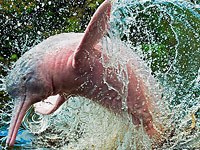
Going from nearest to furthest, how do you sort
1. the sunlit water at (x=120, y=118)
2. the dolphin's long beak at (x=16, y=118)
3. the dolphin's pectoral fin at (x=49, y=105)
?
the dolphin's long beak at (x=16, y=118)
the sunlit water at (x=120, y=118)
the dolphin's pectoral fin at (x=49, y=105)

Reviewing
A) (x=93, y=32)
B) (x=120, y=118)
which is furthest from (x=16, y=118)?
(x=120, y=118)

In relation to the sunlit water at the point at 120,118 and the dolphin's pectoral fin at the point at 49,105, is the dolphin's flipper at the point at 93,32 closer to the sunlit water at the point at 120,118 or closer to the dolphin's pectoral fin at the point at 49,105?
the sunlit water at the point at 120,118

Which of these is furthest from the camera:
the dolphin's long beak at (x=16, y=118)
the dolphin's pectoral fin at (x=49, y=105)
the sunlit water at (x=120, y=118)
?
the dolphin's pectoral fin at (x=49, y=105)

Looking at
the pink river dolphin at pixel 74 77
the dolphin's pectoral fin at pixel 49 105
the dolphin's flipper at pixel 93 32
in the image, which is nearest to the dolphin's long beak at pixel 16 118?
the pink river dolphin at pixel 74 77

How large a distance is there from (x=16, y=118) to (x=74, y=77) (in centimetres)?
48

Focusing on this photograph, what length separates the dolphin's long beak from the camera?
2923 millimetres

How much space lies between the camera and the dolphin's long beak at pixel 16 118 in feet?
9.59

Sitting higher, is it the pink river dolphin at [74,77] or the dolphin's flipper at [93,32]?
the dolphin's flipper at [93,32]

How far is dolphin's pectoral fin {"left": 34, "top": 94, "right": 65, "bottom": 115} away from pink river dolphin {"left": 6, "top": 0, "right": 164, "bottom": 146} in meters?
0.14

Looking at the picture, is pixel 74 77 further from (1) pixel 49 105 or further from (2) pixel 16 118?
(1) pixel 49 105

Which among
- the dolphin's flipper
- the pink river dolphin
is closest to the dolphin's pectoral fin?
the pink river dolphin

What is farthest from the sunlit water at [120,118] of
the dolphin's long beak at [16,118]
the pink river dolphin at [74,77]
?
the dolphin's long beak at [16,118]

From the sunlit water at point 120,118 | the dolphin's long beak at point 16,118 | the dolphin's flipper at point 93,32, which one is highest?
the dolphin's flipper at point 93,32

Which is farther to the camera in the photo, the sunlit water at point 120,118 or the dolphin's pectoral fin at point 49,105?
the dolphin's pectoral fin at point 49,105
